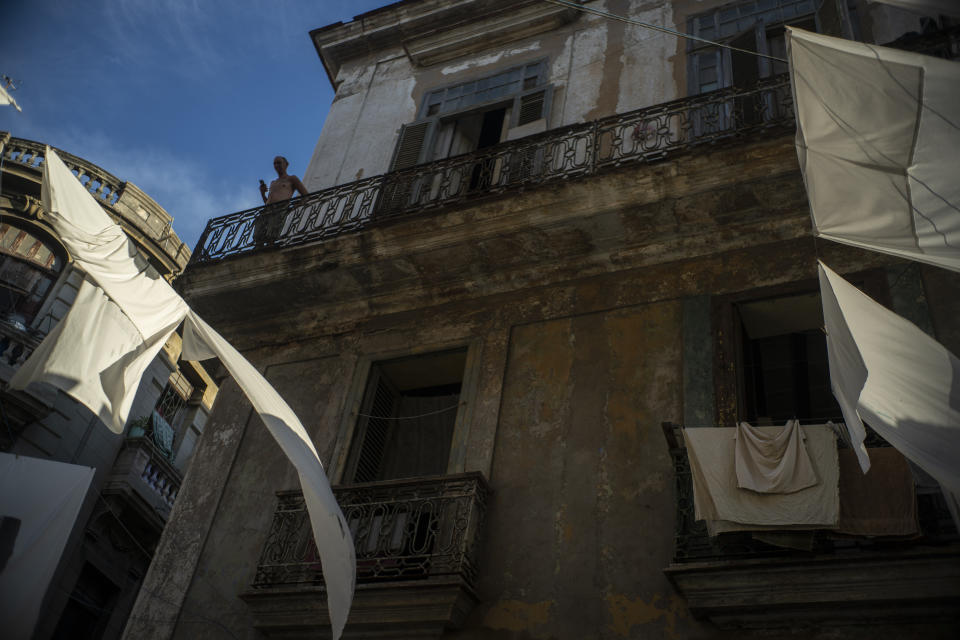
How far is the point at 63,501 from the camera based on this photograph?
328 inches

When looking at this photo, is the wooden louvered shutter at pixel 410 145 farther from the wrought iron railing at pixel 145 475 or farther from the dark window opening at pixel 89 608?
the dark window opening at pixel 89 608

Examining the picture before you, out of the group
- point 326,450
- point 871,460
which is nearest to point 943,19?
point 871,460

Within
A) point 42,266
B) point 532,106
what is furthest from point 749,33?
point 42,266

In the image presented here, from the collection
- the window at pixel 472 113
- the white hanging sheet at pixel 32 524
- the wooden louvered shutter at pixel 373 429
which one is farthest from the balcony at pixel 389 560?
the window at pixel 472 113

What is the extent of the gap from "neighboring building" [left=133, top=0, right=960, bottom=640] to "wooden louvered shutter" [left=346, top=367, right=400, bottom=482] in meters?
0.04

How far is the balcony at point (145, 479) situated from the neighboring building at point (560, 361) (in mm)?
6796

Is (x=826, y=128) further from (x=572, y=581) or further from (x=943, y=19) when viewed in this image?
(x=943, y=19)

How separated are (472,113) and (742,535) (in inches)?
261

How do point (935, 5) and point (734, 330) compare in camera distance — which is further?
point (734, 330)

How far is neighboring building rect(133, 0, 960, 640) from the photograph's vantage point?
6.22 m

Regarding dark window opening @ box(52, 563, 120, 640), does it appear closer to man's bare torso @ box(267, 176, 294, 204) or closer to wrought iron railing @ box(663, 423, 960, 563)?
man's bare torso @ box(267, 176, 294, 204)

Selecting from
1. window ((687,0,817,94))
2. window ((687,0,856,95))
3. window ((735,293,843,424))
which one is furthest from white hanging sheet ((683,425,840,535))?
window ((687,0,817,94))

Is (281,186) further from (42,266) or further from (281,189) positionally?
(42,266)

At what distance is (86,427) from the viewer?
15.3 meters
